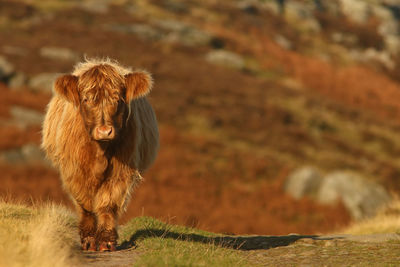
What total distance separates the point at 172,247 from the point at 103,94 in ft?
7.36

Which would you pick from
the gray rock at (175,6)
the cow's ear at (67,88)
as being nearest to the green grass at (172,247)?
the cow's ear at (67,88)

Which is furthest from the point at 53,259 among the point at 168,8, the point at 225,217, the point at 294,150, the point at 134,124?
the point at 168,8

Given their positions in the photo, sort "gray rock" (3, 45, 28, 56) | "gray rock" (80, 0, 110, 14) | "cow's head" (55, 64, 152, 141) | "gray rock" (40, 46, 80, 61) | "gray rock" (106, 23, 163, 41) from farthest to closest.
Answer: "gray rock" (80, 0, 110, 14)
"gray rock" (106, 23, 163, 41)
"gray rock" (40, 46, 80, 61)
"gray rock" (3, 45, 28, 56)
"cow's head" (55, 64, 152, 141)

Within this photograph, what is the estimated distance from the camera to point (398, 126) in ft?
133

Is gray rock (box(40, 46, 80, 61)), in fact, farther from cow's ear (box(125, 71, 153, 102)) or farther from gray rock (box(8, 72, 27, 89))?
cow's ear (box(125, 71, 153, 102))

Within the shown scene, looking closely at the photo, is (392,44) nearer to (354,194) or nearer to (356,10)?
(356,10)

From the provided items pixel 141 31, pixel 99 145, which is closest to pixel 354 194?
pixel 99 145

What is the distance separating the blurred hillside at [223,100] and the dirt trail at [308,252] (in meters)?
10.2

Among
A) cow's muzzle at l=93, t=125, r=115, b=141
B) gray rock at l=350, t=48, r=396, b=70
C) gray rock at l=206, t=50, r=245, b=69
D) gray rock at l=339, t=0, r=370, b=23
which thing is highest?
cow's muzzle at l=93, t=125, r=115, b=141

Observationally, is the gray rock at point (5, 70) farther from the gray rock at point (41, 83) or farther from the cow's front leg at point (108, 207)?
the cow's front leg at point (108, 207)

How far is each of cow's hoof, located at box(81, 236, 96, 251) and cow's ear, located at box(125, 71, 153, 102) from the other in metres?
2.04

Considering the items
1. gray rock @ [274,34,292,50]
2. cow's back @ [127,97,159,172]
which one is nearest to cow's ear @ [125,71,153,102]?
cow's back @ [127,97,159,172]

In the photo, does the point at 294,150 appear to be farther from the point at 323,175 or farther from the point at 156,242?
the point at 156,242

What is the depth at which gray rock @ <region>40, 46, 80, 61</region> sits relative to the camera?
40.7 meters
